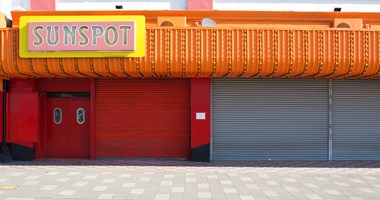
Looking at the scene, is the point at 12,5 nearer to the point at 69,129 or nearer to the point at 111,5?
the point at 111,5

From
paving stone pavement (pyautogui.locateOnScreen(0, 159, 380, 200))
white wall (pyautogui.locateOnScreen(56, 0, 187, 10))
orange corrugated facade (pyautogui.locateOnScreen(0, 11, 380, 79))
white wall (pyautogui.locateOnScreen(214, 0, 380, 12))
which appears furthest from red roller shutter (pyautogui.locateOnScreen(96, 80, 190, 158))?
white wall (pyautogui.locateOnScreen(214, 0, 380, 12))

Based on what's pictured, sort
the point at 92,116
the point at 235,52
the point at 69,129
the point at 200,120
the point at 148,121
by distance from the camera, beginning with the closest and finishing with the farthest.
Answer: the point at 235,52 → the point at 200,120 → the point at 92,116 → the point at 148,121 → the point at 69,129

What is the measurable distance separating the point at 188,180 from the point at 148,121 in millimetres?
3841

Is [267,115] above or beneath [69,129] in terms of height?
above

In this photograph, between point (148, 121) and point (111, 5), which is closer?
point (148, 121)

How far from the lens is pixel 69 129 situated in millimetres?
13562

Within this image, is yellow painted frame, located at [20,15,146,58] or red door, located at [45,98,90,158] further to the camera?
red door, located at [45,98,90,158]

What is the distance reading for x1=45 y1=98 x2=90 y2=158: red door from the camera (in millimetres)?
13547

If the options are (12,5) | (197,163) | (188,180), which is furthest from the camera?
(12,5)

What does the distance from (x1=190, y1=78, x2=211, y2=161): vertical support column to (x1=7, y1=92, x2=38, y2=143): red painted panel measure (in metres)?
5.37

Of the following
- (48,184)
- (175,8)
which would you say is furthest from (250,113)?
(48,184)

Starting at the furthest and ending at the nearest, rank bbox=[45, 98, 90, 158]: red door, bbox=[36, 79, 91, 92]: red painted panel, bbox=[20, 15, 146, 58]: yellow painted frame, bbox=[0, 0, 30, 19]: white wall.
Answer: bbox=[45, 98, 90, 158]: red door
bbox=[36, 79, 91, 92]: red painted panel
bbox=[0, 0, 30, 19]: white wall
bbox=[20, 15, 146, 58]: yellow painted frame

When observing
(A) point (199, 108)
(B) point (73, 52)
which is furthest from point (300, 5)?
(B) point (73, 52)

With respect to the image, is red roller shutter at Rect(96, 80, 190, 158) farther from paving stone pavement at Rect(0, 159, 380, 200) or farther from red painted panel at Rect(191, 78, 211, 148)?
paving stone pavement at Rect(0, 159, 380, 200)
